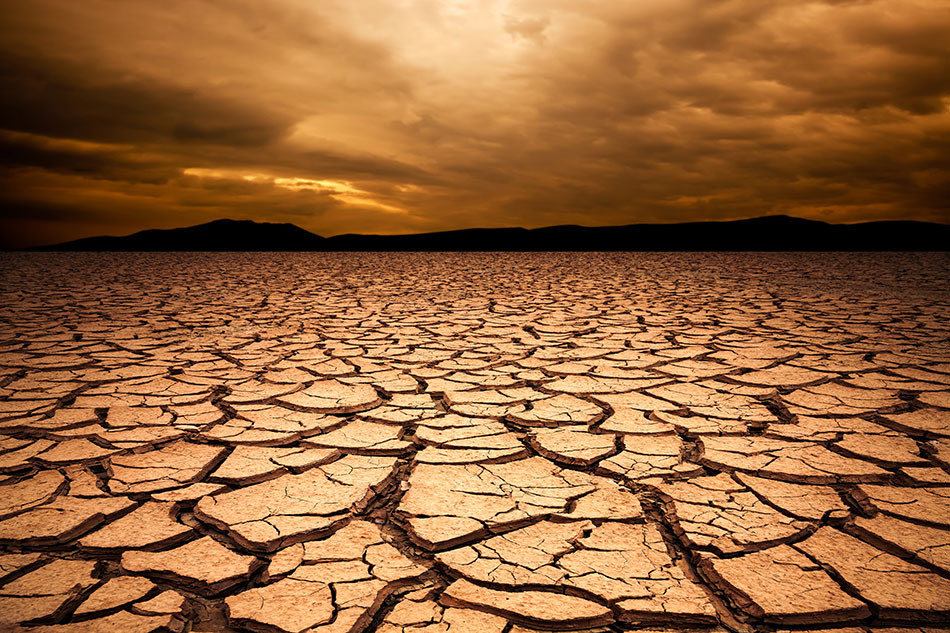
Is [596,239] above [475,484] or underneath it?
above

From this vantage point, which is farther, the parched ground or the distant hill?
the distant hill

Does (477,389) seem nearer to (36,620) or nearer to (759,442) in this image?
(759,442)

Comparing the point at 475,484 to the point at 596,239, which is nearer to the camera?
the point at 475,484

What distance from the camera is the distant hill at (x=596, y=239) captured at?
20.9m

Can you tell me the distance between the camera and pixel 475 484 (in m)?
1.46

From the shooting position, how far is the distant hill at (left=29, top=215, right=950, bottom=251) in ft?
68.7

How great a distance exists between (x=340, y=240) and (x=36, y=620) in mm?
27719

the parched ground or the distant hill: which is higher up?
the distant hill

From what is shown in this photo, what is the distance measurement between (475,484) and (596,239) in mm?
24803

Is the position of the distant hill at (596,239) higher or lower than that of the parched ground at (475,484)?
higher

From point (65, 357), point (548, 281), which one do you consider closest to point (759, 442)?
point (65, 357)

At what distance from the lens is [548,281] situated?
7.61m

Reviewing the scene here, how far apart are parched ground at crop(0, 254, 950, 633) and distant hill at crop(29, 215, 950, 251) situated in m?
19.5

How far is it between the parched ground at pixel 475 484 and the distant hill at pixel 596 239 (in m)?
19.5
